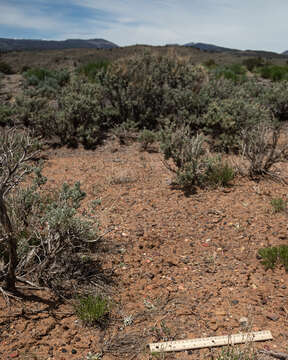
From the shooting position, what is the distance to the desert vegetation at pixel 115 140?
115 inches

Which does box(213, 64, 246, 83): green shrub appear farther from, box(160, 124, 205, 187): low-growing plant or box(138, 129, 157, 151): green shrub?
box(160, 124, 205, 187): low-growing plant

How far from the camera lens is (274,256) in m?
3.28

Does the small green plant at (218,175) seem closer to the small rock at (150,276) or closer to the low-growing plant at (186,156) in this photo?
the low-growing plant at (186,156)

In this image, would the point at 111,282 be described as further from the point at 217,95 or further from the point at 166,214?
the point at 217,95

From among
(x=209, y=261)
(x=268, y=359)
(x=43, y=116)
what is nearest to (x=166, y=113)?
(x=43, y=116)

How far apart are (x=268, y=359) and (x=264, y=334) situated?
23cm

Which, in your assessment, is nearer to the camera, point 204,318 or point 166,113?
point 204,318

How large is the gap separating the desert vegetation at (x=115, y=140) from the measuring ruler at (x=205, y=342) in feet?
0.56

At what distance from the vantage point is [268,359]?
226cm

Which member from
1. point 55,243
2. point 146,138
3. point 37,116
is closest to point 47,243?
point 55,243

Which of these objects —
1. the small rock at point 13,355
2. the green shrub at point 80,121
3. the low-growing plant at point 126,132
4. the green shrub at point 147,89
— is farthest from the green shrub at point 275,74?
the small rock at point 13,355

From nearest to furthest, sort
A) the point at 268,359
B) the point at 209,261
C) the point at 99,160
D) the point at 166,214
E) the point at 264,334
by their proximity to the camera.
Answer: the point at 268,359
the point at 264,334
the point at 209,261
the point at 166,214
the point at 99,160

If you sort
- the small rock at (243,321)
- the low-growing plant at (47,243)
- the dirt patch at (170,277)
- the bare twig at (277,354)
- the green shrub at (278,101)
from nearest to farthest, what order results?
the bare twig at (277,354) < the dirt patch at (170,277) < the small rock at (243,321) < the low-growing plant at (47,243) < the green shrub at (278,101)

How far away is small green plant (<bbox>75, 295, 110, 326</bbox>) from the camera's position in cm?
260
